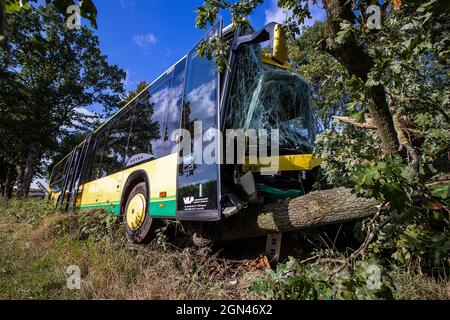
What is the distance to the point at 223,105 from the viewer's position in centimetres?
359

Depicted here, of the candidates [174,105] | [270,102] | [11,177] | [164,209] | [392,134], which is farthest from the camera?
[11,177]

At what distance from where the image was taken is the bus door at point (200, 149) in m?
3.39

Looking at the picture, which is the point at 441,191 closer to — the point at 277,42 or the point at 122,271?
the point at 277,42

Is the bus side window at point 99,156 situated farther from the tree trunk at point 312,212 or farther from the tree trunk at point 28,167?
the tree trunk at point 28,167

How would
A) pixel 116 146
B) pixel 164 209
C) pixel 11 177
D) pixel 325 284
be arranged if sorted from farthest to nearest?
pixel 11 177 < pixel 116 146 < pixel 164 209 < pixel 325 284

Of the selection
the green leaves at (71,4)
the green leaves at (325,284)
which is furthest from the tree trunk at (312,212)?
the green leaves at (71,4)

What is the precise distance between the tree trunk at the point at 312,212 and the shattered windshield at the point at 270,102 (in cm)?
116

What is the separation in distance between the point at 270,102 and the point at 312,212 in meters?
1.75

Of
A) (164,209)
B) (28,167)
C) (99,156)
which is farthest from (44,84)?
(164,209)

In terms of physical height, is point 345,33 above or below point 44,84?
below

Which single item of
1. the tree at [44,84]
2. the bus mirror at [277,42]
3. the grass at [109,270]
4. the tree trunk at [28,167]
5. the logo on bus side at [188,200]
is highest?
the tree at [44,84]

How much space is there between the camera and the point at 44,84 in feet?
59.1
